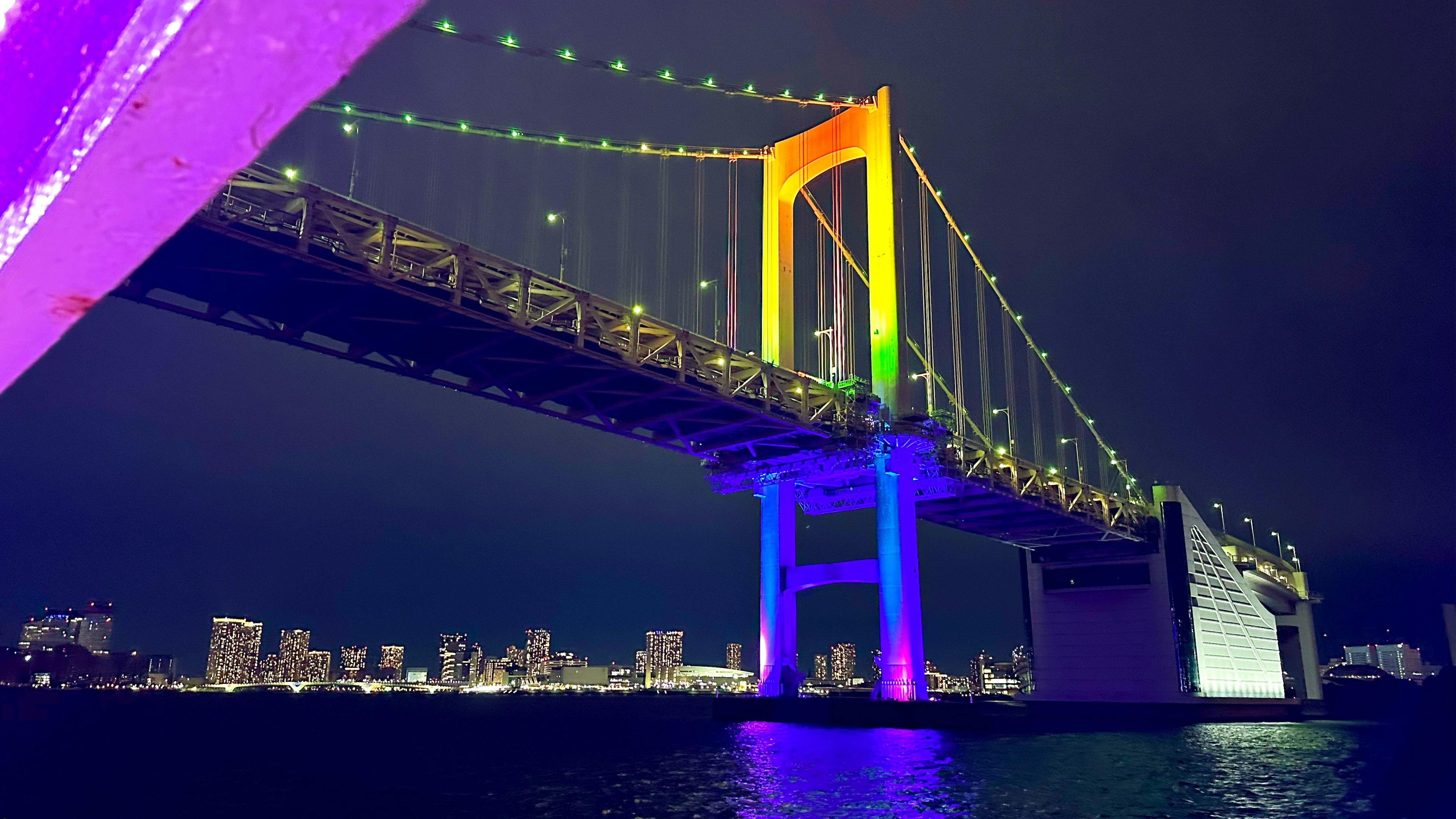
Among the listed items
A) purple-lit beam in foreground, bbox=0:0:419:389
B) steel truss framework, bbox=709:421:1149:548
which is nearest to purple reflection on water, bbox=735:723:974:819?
steel truss framework, bbox=709:421:1149:548

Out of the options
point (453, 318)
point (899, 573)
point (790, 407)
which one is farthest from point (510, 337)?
point (899, 573)

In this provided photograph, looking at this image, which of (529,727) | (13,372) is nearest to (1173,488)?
(529,727)

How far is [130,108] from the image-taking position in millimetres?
1040

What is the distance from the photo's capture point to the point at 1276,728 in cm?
4966

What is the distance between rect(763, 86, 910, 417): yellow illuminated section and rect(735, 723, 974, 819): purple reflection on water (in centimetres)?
1095

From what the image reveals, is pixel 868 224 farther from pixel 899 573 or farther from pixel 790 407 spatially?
pixel 899 573

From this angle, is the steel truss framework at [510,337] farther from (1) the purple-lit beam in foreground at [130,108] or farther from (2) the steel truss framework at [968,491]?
(1) the purple-lit beam in foreground at [130,108]

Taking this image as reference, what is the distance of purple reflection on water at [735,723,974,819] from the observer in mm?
18484

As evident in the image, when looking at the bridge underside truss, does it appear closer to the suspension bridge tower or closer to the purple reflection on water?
the suspension bridge tower

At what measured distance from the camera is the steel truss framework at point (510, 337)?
2120 cm

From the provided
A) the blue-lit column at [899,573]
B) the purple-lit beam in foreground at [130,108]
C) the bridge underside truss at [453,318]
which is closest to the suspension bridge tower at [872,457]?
the blue-lit column at [899,573]

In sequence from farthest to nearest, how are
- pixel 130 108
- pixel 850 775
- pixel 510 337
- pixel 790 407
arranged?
pixel 790 407
pixel 510 337
pixel 850 775
pixel 130 108

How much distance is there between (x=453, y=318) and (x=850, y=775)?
45.4ft

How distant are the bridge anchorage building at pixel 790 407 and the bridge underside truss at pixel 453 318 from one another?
6 cm
